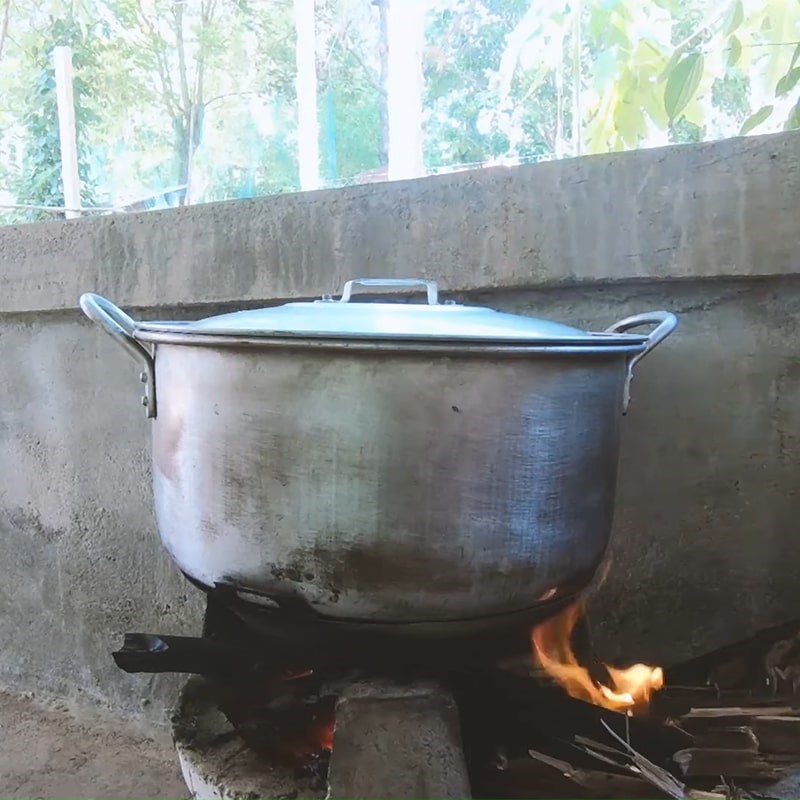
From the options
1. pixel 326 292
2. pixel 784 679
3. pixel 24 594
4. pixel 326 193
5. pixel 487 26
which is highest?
pixel 487 26

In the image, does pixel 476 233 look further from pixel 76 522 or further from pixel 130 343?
pixel 76 522

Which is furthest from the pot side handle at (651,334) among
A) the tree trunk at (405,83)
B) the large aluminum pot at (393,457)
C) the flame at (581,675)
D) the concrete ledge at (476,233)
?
the tree trunk at (405,83)

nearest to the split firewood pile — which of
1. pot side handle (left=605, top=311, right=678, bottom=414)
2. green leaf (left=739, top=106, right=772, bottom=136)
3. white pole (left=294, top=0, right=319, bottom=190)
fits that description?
pot side handle (left=605, top=311, right=678, bottom=414)

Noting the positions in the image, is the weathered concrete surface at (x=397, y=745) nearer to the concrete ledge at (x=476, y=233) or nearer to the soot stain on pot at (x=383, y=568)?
the soot stain on pot at (x=383, y=568)

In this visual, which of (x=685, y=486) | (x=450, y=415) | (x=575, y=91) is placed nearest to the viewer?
(x=450, y=415)

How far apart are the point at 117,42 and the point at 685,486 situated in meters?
4.20

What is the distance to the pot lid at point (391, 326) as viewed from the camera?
683 mm

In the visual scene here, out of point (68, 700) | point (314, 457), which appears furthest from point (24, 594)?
point (314, 457)

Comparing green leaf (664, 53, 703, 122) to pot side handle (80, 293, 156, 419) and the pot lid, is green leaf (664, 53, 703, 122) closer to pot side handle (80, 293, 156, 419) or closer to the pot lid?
the pot lid

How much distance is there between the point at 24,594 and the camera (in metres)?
1.81

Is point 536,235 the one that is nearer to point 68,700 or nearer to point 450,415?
point 450,415

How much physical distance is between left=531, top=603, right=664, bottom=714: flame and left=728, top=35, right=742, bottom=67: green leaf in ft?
3.29

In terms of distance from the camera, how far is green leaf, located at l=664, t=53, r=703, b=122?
50.0 inches

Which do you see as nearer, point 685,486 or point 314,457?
point 314,457
